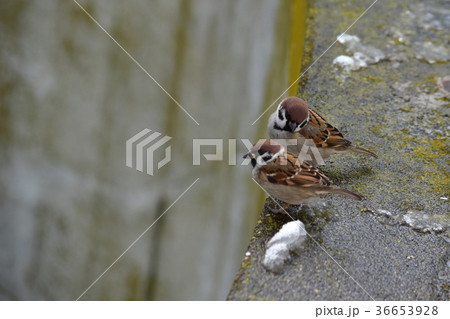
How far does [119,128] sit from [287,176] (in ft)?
3.46

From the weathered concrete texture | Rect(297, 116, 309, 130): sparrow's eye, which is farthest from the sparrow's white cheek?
Rect(297, 116, 309, 130): sparrow's eye

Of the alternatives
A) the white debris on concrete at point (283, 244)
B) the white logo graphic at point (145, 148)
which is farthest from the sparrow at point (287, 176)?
the white logo graphic at point (145, 148)

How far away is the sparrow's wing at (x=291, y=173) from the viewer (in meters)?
2.00

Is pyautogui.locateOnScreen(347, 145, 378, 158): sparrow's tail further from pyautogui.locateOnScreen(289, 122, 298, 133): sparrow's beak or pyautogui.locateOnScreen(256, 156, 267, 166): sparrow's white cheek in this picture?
pyautogui.locateOnScreen(256, 156, 267, 166): sparrow's white cheek

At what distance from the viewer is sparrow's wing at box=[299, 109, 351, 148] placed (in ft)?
7.40

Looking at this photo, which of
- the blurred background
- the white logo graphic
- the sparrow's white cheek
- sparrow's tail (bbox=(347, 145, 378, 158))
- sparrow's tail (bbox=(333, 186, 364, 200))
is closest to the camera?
sparrow's tail (bbox=(333, 186, 364, 200))

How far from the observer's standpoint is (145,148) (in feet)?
9.02

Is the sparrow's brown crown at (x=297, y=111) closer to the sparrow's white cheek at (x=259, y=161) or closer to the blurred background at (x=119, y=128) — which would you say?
the sparrow's white cheek at (x=259, y=161)

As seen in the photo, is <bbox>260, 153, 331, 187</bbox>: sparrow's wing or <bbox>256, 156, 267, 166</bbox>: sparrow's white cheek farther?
<bbox>256, 156, 267, 166</bbox>: sparrow's white cheek

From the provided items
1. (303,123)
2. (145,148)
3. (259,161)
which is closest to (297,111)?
(303,123)

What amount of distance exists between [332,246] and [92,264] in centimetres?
170

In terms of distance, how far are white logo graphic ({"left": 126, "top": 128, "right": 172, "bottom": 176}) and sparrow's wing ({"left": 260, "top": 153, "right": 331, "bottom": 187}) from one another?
0.84 metres

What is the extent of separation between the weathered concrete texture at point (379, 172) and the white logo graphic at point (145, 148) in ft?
2.87

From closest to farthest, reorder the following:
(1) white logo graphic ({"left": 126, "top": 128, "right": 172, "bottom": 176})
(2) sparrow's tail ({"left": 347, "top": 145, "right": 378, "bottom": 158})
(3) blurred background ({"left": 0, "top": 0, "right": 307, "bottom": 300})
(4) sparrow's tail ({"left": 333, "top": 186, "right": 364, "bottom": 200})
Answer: (4) sparrow's tail ({"left": 333, "top": 186, "right": 364, "bottom": 200}) → (2) sparrow's tail ({"left": 347, "top": 145, "right": 378, "bottom": 158}) → (3) blurred background ({"left": 0, "top": 0, "right": 307, "bottom": 300}) → (1) white logo graphic ({"left": 126, "top": 128, "right": 172, "bottom": 176})
